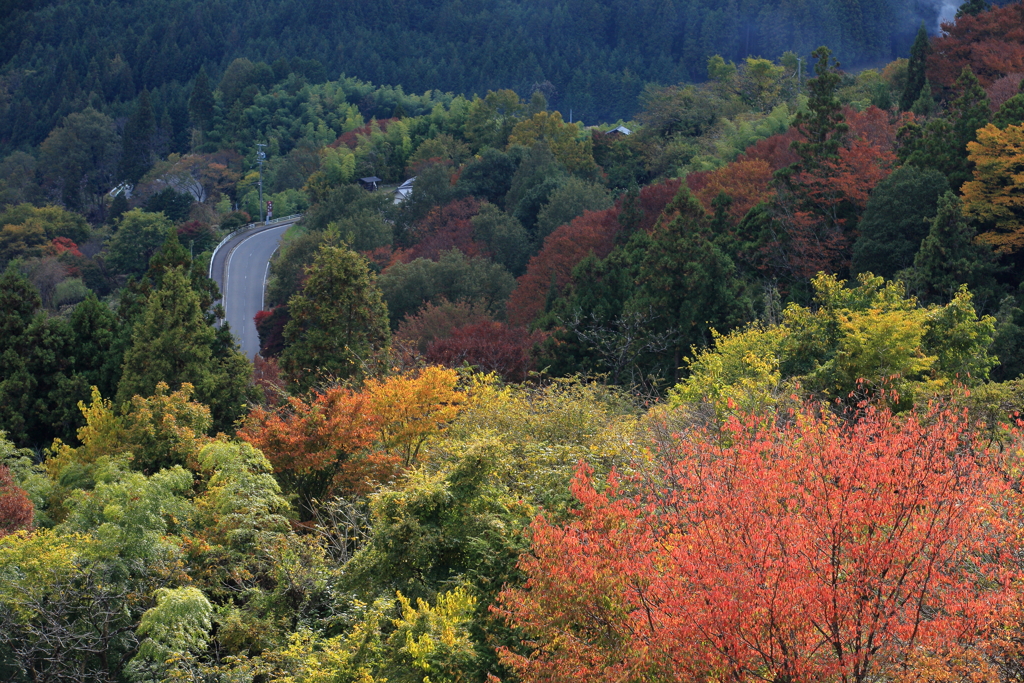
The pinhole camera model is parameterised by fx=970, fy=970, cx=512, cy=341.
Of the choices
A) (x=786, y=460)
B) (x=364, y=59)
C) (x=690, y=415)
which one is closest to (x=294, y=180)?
(x=364, y=59)

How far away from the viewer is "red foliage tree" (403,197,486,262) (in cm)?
5997

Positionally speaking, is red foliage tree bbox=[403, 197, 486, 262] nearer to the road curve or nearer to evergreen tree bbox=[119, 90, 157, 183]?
the road curve

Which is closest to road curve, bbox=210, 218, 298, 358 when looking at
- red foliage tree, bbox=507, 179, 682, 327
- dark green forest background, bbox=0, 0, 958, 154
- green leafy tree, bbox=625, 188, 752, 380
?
red foliage tree, bbox=507, 179, 682, 327

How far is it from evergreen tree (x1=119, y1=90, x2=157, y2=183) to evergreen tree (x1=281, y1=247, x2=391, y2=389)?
91.1 meters

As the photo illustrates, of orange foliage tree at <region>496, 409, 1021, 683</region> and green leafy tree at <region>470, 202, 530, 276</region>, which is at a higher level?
orange foliage tree at <region>496, 409, 1021, 683</region>

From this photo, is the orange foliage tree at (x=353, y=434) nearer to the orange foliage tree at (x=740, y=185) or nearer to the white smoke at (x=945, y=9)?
the orange foliage tree at (x=740, y=185)

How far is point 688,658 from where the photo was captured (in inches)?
350

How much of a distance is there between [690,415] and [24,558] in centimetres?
1302

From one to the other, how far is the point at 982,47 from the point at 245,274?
160 feet

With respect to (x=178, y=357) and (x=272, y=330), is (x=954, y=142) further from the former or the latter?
(x=272, y=330)

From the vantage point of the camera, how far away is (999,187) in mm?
32438

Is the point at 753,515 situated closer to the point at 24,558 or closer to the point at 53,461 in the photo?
the point at 24,558

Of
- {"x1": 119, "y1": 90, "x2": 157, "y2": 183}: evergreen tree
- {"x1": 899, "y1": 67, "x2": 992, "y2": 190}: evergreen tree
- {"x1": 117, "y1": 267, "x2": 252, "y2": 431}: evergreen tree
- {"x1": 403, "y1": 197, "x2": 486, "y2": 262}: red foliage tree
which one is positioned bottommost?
{"x1": 119, "y1": 90, "x2": 157, "y2": 183}: evergreen tree

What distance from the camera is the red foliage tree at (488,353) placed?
34688 millimetres
